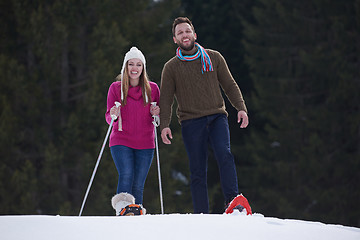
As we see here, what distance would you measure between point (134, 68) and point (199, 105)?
69 centimetres

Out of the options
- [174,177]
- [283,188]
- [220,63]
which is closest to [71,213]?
[174,177]

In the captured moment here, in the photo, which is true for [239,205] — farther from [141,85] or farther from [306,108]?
[306,108]

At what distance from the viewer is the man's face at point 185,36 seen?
186 inches

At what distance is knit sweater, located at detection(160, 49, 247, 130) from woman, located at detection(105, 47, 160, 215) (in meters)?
0.18

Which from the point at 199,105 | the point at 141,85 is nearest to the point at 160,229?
the point at 199,105

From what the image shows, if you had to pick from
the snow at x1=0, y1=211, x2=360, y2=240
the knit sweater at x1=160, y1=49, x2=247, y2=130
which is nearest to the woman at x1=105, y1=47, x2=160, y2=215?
the knit sweater at x1=160, y1=49, x2=247, y2=130

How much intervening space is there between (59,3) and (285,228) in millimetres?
11564

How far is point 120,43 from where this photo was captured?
45.2 feet

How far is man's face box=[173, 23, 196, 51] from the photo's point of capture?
4.73 meters

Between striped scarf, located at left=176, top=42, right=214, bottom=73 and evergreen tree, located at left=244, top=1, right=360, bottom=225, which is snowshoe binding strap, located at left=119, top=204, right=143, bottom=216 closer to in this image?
striped scarf, located at left=176, top=42, right=214, bottom=73

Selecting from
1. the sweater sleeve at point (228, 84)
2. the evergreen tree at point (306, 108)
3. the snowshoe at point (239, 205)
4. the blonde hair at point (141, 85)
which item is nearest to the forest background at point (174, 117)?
the evergreen tree at point (306, 108)

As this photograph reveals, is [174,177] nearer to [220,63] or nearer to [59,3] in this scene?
[59,3]

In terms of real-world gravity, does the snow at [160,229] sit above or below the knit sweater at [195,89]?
below

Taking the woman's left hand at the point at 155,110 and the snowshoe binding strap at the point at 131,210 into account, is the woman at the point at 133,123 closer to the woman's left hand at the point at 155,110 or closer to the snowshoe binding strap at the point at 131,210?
the woman's left hand at the point at 155,110
